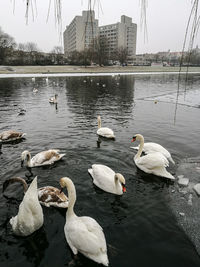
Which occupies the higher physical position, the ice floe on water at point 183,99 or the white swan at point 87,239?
the ice floe on water at point 183,99

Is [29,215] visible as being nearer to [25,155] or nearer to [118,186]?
[118,186]

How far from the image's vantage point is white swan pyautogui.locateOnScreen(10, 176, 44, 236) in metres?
4.16

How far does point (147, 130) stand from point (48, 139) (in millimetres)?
5576

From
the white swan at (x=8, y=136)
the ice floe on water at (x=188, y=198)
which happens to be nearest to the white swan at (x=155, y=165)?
the ice floe on water at (x=188, y=198)

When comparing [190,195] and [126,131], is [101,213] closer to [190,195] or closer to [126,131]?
[190,195]

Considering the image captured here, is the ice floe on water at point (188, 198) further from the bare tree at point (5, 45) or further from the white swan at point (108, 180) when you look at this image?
the bare tree at point (5, 45)

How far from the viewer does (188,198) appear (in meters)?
5.61

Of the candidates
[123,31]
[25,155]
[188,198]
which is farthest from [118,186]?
[123,31]

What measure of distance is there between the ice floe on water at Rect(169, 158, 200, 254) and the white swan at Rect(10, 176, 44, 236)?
11.1ft

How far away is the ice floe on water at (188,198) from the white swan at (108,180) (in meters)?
1.47

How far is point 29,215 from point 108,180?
243 cm

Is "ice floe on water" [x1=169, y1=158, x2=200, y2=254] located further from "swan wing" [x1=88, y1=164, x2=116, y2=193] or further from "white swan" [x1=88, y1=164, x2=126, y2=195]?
"swan wing" [x1=88, y1=164, x2=116, y2=193]

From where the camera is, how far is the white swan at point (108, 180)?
5.64 metres

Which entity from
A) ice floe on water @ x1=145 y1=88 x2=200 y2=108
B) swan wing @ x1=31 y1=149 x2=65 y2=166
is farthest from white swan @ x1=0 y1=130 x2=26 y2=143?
ice floe on water @ x1=145 y1=88 x2=200 y2=108
